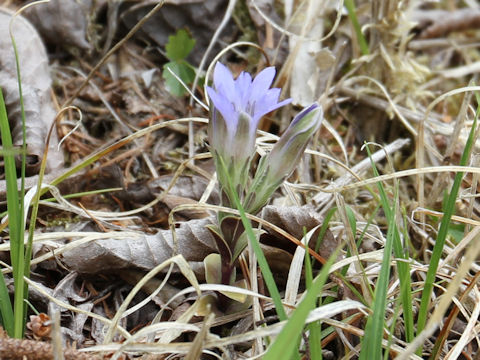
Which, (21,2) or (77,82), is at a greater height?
(21,2)

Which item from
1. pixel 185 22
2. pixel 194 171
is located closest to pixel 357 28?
pixel 185 22

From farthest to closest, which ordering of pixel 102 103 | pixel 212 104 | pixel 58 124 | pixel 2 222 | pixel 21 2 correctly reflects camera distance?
pixel 21 2, pixel 102 103, pixel 58 124, pixel 2 222, pixel 212 104

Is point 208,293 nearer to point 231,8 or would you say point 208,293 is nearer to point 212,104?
point 212,104

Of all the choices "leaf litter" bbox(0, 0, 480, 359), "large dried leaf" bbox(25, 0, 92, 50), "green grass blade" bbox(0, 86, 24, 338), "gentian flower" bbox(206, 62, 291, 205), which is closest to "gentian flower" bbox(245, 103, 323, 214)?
"gentian flower" bbox(206, 62, 291, 205)

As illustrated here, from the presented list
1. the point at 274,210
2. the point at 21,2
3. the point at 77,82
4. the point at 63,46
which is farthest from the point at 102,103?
the point at 274,210

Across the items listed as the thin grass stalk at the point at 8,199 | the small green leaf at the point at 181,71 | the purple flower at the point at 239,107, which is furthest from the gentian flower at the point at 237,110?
the small green leaf at the point at 181,71

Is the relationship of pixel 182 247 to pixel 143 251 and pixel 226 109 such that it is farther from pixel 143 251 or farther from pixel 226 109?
pixel 226 109

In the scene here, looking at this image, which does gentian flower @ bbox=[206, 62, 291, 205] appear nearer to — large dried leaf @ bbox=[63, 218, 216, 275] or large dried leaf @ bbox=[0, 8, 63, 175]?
large dried leaf @ bbox=[63, 218, 216, 275]

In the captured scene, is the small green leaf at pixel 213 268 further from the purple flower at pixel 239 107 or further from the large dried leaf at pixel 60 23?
the large dried leaf at pixel 60 23
